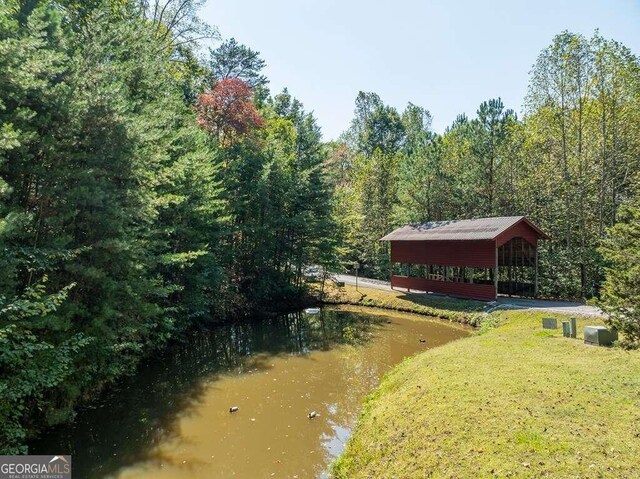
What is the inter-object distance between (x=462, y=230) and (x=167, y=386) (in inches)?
771

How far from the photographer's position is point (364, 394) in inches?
442

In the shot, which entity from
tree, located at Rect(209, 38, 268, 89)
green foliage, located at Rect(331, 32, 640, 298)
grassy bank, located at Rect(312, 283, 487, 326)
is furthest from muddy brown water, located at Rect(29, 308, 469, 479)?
tree, located at Rect(209, 38, 268, 89)

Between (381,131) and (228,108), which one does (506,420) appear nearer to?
(228,108)

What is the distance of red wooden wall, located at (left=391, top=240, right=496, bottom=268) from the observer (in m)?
23.2

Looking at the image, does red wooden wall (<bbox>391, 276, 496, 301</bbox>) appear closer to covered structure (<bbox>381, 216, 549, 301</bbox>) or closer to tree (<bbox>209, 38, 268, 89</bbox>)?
covered structure (<bbox>381, 216, 549, 301</bbox>)

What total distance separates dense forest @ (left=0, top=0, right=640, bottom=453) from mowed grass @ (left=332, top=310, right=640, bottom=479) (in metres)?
4.13

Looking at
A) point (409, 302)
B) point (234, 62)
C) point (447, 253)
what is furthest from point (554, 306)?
point (234, 62)

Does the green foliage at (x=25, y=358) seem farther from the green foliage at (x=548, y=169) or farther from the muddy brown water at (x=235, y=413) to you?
the green foliage at (x=548, y=169)

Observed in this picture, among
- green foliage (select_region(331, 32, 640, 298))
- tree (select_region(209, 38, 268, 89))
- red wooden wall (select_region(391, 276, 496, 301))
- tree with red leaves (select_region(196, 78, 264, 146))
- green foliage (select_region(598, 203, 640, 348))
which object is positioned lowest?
red wooden wall (select_region(391, 276, 496, 301))

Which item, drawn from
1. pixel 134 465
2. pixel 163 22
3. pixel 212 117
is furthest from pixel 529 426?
pixel 163 22

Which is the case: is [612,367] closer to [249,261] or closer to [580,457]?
[580,457]

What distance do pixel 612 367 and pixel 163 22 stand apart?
116 ft

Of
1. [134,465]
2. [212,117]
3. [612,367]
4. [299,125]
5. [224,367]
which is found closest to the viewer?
[134,465]

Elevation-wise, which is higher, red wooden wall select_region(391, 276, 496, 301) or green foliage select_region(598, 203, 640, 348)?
green foliage select_region(598, 203, 640, 348)
